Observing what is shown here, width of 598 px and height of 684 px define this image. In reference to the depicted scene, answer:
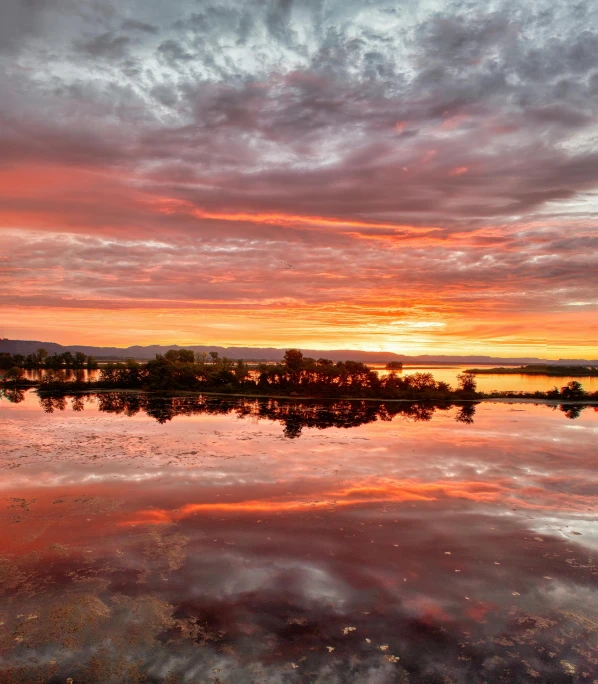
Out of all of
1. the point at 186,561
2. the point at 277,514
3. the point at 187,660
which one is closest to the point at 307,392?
the point at 277,514

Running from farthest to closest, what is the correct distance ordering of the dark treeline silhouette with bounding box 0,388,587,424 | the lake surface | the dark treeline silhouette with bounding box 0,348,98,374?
the dark treeline silhouette with bounding box 0,348,98,374, the dark treeline silhouette with bounding box 0,388,587,424, the lake surface

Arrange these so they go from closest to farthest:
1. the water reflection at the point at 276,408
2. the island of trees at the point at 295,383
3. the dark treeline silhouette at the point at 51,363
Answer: the water reflection at the point at 276,408 < the island of trees at the point at 295,383 < the dark treeline silhouette at the point at 51,363

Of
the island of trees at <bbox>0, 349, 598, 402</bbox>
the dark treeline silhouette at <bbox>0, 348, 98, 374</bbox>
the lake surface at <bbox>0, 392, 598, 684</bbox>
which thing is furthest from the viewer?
the dark treeline silhouette at <bbox>0, 348, 98, 374</bbox>

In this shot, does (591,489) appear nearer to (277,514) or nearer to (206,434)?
(277,514)

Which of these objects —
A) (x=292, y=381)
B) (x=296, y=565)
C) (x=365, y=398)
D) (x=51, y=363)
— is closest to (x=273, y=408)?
(x=365, y=398)

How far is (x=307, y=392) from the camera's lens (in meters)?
85.7

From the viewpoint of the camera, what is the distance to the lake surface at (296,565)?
1203cm

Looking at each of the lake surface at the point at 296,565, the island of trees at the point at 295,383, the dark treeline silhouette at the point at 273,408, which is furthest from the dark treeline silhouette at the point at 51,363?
the lake surface at the point at 296,565

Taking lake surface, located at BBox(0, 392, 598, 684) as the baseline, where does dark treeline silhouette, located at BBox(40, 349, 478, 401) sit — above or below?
above

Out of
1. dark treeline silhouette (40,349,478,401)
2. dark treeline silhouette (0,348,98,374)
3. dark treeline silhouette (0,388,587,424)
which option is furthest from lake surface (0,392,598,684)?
dark treeline silhouette (0,348,98,374)

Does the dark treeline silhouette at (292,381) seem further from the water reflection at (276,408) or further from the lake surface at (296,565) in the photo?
the lake surface at (296,565)

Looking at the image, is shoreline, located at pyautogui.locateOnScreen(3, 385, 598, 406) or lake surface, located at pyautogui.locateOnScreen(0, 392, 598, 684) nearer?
lake surface, located at pyautogui.locateOnScreen(0, 392, 598, 684)

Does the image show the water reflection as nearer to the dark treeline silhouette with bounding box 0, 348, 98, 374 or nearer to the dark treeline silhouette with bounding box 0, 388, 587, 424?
the dark treeline silhouette with bounding box 0, 388, 587, 424

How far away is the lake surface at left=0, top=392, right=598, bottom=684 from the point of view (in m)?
12.0
